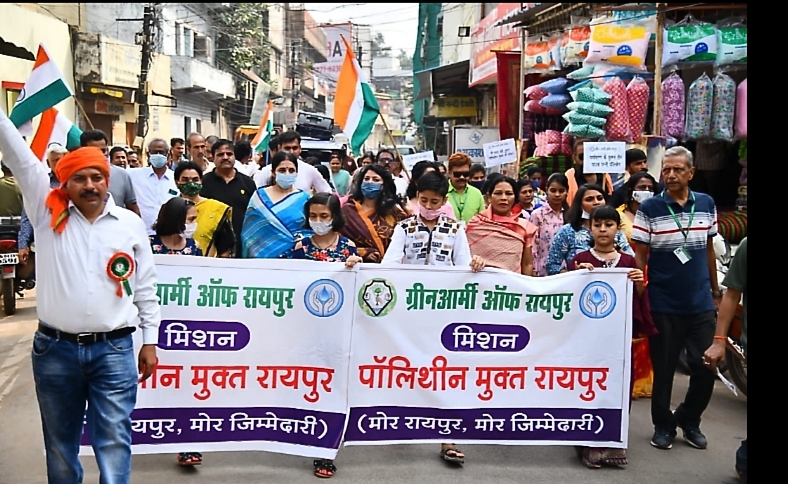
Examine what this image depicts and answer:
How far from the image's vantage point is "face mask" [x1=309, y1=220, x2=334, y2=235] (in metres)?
5.23

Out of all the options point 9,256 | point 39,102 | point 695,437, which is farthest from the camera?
point 9,256

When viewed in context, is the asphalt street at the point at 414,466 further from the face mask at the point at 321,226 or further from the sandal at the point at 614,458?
the face mask at the point at 321,226

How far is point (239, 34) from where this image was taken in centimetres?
3797

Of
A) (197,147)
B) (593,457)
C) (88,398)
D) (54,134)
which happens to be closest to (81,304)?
(88,398)

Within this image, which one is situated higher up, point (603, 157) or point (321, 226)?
point (603, 157)

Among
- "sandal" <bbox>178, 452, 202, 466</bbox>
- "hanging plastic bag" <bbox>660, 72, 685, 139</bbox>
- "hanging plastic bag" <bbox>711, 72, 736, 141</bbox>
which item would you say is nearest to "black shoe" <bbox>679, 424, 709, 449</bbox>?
"sandal" <bbox>178, 452, 202, 466</bbox>

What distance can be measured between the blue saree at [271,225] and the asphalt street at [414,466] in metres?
1.40

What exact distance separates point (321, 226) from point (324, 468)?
1.44 meters

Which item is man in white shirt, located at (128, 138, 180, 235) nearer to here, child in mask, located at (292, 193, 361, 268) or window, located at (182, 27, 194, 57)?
child in mask, located at (292, 193, 361, 268)

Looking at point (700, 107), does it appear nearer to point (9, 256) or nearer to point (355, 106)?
point (355, 106)

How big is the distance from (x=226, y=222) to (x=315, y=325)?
1.41m

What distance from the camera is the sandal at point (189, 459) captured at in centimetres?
477
